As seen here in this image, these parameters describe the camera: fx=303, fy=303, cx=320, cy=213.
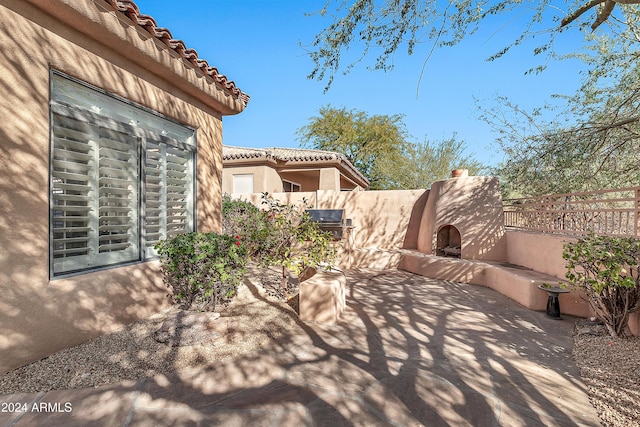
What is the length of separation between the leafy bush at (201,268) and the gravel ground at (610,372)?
4465 mm

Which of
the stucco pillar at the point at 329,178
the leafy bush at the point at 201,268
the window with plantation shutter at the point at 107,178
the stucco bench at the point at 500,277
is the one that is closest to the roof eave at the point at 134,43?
the window with plantation shutter at the point at 107,178

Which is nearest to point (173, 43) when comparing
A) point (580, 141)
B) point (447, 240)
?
point (580, 141)

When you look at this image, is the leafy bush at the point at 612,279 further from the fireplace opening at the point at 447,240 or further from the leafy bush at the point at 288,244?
the fireplace opening at the point at 447,240

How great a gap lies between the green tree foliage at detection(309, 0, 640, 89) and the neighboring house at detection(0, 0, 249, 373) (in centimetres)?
245

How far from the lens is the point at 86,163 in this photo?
4445 millimetres

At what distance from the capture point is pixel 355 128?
33.5 meters

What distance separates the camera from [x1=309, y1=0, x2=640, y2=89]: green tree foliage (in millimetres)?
5660

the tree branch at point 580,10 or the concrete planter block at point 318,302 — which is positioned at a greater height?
the tree branch at point 580,10

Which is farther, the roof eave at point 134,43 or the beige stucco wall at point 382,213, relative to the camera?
the beige stucco wall at point 382,213

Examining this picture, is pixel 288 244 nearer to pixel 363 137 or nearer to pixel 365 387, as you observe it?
pixel 365 387

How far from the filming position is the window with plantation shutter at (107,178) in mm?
4062

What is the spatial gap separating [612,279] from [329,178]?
13.7 metres

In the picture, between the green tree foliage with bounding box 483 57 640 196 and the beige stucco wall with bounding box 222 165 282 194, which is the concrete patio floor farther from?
the beige stucco wall with bounding box 222 165 282 194

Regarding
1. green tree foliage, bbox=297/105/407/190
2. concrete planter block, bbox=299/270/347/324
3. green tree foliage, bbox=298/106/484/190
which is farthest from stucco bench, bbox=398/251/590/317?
green tree foliage, bbox=297/105/407/190
